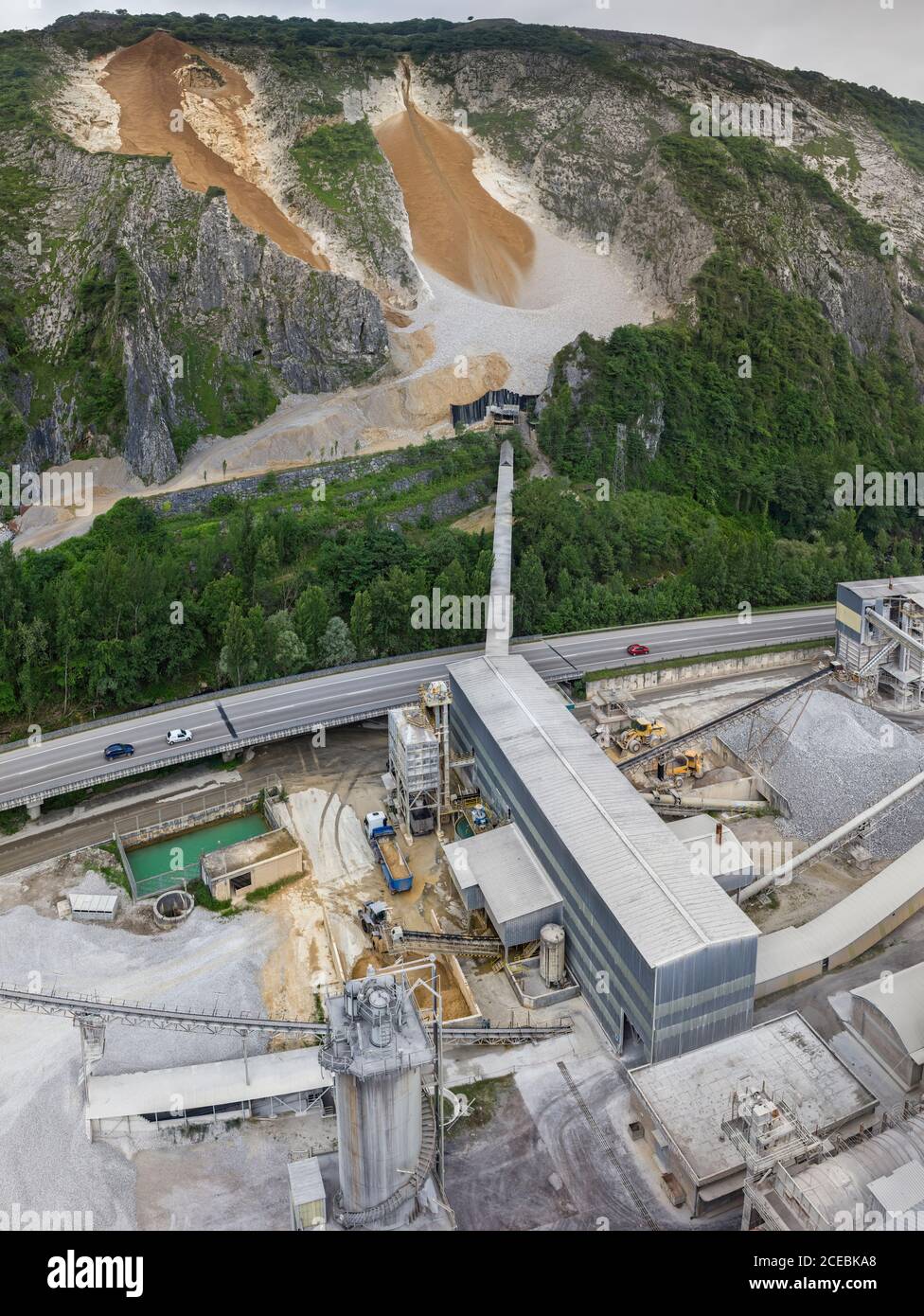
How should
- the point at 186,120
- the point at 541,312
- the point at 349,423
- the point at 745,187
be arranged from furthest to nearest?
1. the point at 745,187
2. the point at 186,120
3. the point at 541,312
4. the point at 349,423

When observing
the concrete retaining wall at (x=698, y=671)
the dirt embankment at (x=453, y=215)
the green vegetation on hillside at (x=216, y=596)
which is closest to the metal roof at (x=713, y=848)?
the concrete retaining wall at (x=698, y=671)

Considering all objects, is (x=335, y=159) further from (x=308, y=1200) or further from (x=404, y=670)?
(x=308, y=1200)

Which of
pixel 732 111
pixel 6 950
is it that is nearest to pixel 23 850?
pixel 6 950

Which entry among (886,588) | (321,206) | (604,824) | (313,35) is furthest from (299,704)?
(313,35)

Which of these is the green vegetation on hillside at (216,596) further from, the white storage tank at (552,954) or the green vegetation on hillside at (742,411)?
the white storage tank at (552,954)

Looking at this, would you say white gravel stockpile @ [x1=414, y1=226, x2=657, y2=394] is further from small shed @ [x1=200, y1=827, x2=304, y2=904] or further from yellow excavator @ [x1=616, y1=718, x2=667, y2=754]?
small shed @ [x1=200, y1=827, x2=304, y2=904]

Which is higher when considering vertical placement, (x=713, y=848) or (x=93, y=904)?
(x=713, y=848)

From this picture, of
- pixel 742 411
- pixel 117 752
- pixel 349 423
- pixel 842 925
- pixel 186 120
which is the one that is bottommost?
Answer: pixel 842 925
